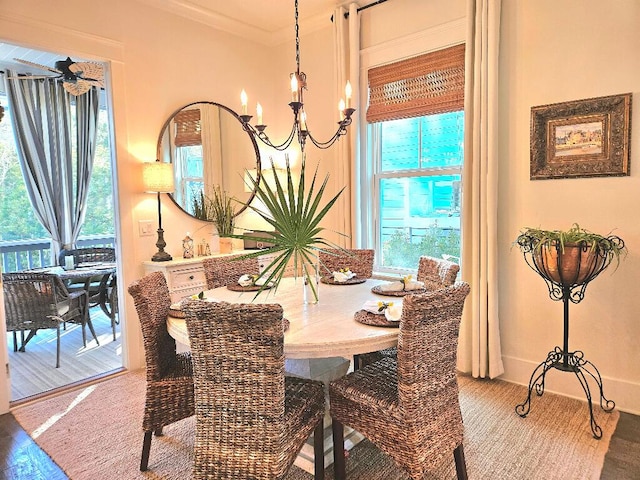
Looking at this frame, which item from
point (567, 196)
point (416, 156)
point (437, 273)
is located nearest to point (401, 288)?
point (437, 273)

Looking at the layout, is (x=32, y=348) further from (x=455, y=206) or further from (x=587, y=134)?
(x=587, y=134)

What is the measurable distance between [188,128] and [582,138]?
304cm

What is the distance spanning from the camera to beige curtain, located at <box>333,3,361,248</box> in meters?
3.73

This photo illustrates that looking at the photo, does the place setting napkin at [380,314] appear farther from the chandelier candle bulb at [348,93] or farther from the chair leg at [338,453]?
the chandelier candle bulb at [348,93]

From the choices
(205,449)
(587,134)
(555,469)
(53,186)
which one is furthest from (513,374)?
(53,186)

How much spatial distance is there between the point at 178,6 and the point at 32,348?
3.42m

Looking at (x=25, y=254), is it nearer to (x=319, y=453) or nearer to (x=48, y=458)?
(x=48, y=458)

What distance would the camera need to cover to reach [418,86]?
11.5ft

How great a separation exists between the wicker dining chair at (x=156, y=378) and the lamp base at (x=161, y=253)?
137cm

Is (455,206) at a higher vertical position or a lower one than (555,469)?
higher

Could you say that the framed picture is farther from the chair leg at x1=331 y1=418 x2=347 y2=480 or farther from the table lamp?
the table lamp

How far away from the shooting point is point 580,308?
9.30 feet

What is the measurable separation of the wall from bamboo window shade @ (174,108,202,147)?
2524mm

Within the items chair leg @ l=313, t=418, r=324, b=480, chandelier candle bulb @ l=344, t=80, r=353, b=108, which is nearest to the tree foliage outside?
chandelier candle bulb @ l=344, t=80, r=353, b=108
